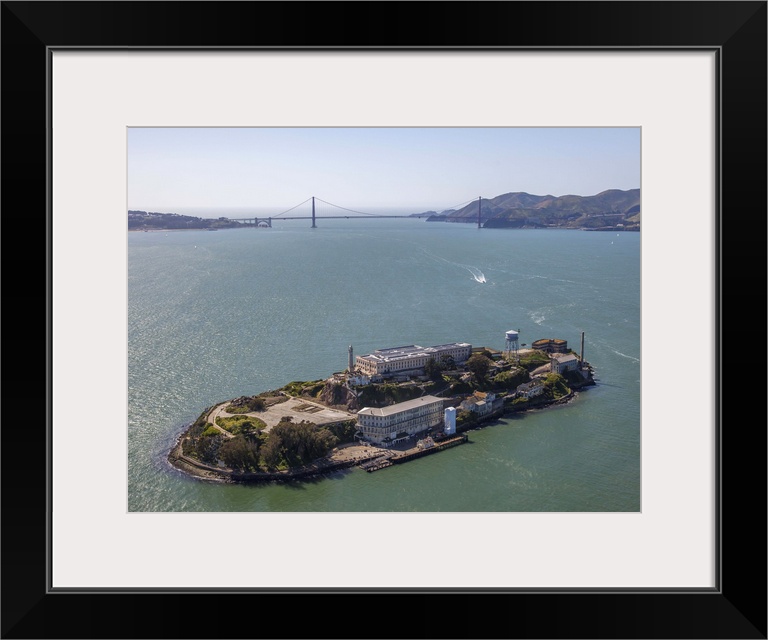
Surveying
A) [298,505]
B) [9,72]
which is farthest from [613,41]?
[298,505]

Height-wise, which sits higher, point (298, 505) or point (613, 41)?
point (613, 41)

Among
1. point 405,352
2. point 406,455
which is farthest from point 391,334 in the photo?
point 406,455

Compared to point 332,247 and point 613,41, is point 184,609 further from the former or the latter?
point 332,247

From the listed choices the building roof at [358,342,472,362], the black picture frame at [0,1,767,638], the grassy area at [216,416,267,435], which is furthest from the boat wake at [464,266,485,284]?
the black picture frame at [0,1,767,638]

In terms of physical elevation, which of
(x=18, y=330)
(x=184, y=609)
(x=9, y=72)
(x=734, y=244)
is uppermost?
(x=9, y=72)

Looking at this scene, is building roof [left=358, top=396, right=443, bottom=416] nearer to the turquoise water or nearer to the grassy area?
the turquoise water

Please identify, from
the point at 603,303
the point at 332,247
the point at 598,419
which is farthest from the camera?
the point at 332,247
